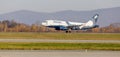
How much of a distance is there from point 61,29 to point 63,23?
4.51m

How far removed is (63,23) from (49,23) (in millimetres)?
4379

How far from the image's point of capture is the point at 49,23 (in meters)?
122

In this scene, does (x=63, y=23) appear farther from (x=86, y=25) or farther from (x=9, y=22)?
(x=9, y=22)

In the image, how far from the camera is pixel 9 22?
16475cm

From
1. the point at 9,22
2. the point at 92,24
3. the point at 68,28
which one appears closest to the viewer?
the point at 68,28
